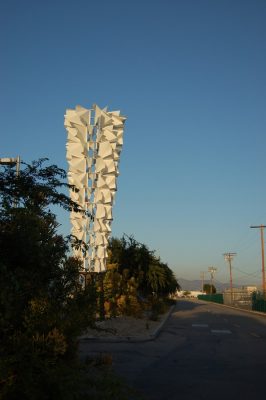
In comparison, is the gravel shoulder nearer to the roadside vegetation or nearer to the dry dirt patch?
the dry dirt patch

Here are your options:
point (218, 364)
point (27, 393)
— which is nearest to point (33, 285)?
point (27, 393)

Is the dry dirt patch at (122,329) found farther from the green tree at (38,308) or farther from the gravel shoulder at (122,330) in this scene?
the green tree at (38,308)

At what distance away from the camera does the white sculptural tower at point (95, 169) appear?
2970cm

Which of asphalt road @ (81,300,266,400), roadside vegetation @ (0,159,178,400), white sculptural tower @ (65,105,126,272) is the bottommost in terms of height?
asphalt road @ (81,300,266,400)

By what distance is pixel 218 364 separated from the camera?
1325cm

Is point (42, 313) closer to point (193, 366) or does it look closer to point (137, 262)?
point (193, 366)

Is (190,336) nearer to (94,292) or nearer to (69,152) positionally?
(69,152)

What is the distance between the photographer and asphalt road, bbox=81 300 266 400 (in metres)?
9.66

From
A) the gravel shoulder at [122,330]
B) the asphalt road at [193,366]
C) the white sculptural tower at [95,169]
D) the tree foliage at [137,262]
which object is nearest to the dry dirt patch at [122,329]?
the gravel shoulder at [122,330]

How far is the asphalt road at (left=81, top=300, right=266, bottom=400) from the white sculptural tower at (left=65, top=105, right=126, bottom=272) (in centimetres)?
1029

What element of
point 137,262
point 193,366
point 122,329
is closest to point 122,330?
point 122,329

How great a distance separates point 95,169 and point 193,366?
1880cm

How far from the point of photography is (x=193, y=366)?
12.8m

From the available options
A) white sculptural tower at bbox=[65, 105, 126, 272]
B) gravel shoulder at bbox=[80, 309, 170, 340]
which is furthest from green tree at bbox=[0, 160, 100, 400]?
white sculptural tower at bbox=[65, 105, 126, 272]
